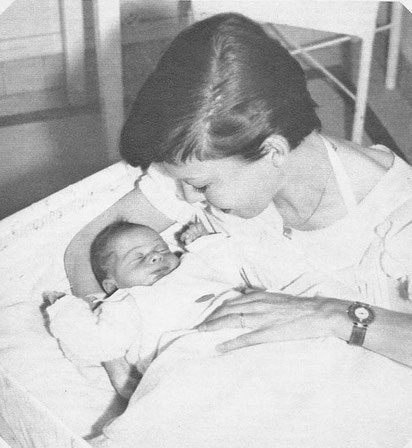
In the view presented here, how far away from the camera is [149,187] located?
1.39 meters

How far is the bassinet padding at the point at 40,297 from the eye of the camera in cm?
120

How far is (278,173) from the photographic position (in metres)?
1.19

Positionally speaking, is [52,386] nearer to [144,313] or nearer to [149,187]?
[144,313]

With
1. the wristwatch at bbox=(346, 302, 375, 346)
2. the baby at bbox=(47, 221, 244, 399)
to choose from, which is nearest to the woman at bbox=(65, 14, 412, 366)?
the wristwatch at bbox=(346, 302, 375, 346)

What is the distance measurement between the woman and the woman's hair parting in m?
0.20

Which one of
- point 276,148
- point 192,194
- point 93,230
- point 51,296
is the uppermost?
point 276,148

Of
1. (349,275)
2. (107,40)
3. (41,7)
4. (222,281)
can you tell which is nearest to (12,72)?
(41,7)

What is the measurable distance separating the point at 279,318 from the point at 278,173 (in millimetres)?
258

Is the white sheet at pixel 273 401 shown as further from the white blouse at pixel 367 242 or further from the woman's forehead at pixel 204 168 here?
the woman's forehead at pixel 204 168

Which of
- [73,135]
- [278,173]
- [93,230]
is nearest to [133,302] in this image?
[93,230]

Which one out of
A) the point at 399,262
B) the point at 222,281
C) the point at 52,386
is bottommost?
the point at 52,386

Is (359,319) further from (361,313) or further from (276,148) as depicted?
(276,148)

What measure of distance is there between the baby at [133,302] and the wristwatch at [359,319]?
251 mm

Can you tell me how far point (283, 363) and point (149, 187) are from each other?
1.62 ft
